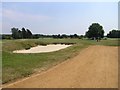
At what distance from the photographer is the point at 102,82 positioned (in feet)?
37.8

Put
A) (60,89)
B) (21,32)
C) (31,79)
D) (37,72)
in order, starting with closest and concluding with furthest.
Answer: (60,89) < (31,79) < (37,72) < (21,32)

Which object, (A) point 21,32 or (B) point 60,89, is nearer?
(B) point 60,89

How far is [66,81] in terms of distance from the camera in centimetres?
1158

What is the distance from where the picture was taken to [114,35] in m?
113

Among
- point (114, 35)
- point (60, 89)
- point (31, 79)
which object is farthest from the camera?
point (114, 35)

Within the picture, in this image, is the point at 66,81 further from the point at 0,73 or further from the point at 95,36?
the point at 95,36

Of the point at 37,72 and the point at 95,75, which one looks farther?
the point at 37,72

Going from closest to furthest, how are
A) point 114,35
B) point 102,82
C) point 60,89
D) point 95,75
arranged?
1. point 60,89
2. point 102,82
3. point 95,75
4. point 114,35

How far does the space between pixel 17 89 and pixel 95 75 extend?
15.5 feet

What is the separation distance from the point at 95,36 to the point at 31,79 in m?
95.6

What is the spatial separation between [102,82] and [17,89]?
141 inches

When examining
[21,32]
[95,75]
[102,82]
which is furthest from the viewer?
[21,32]

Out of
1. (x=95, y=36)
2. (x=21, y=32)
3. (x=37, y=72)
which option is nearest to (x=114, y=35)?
(x=95, y=36)

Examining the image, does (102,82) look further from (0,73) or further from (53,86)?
(0,73)
